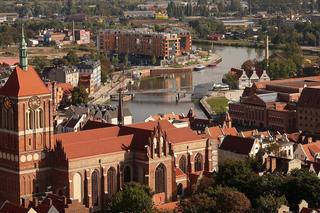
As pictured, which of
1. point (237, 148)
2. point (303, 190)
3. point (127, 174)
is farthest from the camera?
point (237, 148)

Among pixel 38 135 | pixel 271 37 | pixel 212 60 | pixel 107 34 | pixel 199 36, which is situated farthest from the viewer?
pixel 199 36

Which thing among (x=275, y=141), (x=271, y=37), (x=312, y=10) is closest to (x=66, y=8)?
(x=312, y=10)

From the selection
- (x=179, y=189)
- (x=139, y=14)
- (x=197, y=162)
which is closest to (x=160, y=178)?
(x=179, y=189)

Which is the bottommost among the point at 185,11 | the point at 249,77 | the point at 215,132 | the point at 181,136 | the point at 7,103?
the point at 249,77

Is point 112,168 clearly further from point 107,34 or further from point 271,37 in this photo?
point 271,37

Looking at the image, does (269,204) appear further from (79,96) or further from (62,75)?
(62,75)

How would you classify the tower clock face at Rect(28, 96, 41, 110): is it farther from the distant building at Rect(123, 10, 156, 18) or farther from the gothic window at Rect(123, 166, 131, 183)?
the distant building at Rect(123, 10, 156, 18)
